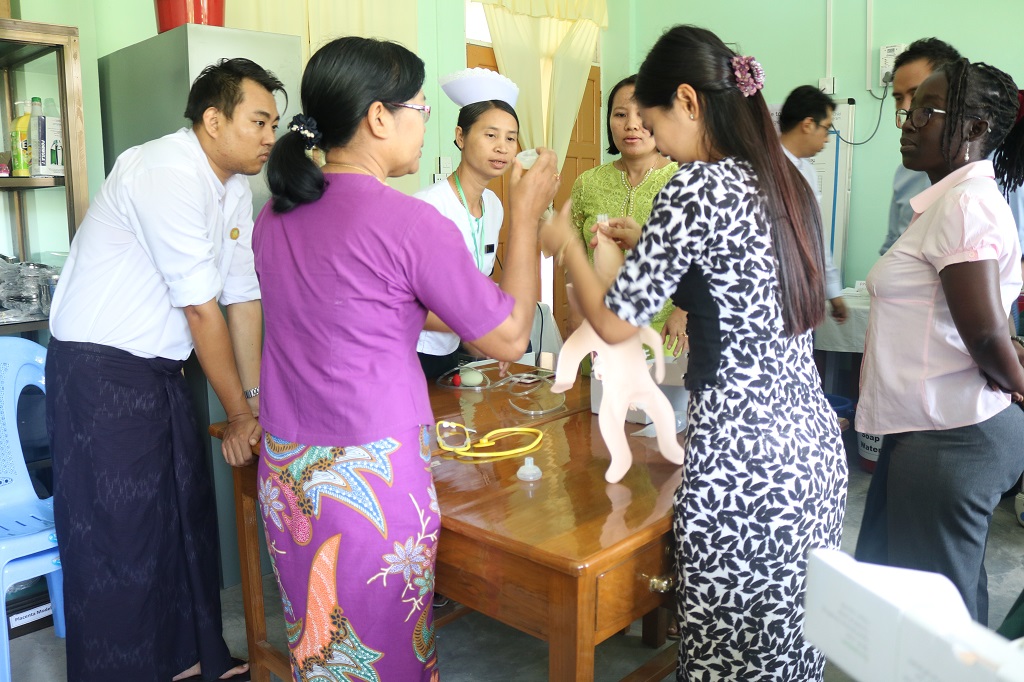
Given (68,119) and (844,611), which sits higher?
(68,119)

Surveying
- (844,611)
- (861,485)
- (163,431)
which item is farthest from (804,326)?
(861,485)

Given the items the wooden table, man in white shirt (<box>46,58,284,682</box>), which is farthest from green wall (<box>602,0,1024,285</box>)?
the wooden table

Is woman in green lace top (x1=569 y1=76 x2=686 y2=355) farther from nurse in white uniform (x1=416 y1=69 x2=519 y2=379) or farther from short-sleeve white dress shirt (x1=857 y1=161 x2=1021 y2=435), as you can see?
short-sleeve white dress shirt (x1=857 y1=161 x2=1021 y2=435)

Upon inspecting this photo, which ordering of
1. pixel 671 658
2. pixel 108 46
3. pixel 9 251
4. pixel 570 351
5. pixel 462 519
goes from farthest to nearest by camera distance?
1. pixel 108 46
2. pixel 9 251
3. pixel 671 658
4. pixel 570 351
5. pixel 462 519

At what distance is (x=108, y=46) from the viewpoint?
3.09 m

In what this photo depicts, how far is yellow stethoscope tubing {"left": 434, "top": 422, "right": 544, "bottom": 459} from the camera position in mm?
1779

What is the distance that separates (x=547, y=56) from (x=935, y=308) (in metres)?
4.45

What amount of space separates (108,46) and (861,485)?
3822 mm

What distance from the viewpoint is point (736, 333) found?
4.20 ft

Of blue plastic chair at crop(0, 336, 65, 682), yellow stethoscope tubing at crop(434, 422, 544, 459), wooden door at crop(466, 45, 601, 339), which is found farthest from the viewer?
wooden door at crop(466, 45, 601, 339)

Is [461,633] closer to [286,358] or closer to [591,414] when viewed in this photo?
[591,414]

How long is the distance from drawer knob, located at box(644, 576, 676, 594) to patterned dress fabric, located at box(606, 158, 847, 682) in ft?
0.27

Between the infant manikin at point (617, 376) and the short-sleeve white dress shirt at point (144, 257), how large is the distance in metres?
0.94

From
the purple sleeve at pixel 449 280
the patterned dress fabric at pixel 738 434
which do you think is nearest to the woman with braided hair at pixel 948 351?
the patterned dress fabric at pixel 738 434
